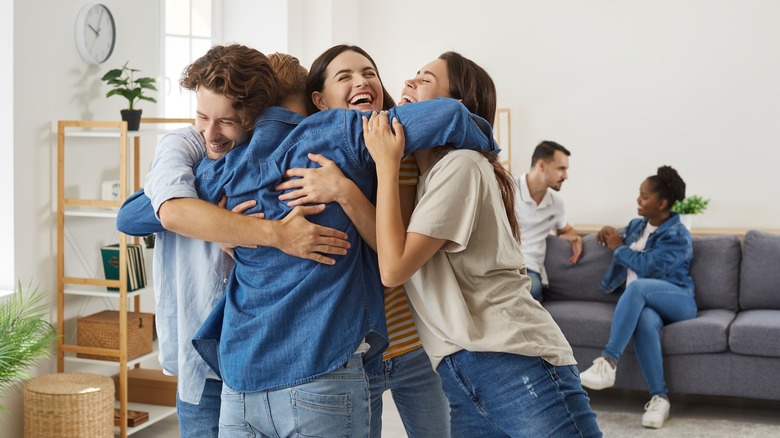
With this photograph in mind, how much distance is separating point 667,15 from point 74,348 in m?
4.31

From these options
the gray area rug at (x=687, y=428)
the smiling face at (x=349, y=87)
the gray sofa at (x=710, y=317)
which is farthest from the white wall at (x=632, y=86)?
the smiling face at (x=349, y=87)

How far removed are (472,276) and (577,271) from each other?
3477 mm

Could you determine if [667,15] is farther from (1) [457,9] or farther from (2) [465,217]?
(2) [465,217]

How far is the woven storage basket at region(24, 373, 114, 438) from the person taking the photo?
3.55m

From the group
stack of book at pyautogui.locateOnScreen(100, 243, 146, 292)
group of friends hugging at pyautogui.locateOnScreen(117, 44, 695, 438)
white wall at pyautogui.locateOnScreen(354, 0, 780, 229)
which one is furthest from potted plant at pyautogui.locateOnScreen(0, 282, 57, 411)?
white wall at pyautogui.locateOnScreen(354, 0, 780, 229)

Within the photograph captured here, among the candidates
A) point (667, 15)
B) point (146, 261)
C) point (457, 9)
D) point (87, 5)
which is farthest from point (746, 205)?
point (87, 5)

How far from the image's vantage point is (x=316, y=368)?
1.44 m

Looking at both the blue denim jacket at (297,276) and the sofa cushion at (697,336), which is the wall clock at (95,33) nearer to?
the blue denim jacket at (297,276)

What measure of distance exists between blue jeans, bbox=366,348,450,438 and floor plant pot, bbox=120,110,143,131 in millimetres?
2495

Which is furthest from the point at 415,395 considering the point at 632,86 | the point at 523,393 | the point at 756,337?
the point at 632,86

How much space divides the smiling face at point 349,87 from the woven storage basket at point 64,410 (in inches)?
87.8

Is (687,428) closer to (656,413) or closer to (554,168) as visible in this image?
(656,413)

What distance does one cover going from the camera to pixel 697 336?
436 centimetres

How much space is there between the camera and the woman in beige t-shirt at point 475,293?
1537 millimetres
